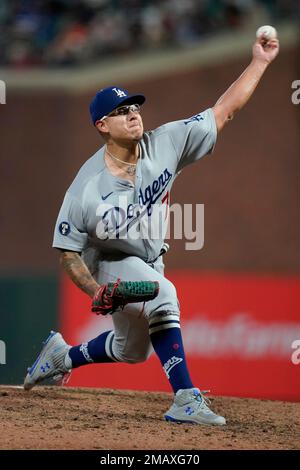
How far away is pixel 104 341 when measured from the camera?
196 inches

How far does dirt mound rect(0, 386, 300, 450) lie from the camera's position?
367cm

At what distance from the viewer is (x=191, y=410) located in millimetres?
4195

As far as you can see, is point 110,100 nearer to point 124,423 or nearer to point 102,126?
point 102,126

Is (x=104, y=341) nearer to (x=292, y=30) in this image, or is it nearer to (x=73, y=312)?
(x=73, y=312)

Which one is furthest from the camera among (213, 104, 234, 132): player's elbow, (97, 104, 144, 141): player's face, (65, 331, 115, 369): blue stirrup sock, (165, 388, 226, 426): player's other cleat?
(65, 331, 115, 369): blue stirrup sock

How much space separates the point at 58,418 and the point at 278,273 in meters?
7.42

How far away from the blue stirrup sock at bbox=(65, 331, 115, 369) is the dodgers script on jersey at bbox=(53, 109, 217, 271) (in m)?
0.66

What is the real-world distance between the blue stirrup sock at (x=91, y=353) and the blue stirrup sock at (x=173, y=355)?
703 millimetres

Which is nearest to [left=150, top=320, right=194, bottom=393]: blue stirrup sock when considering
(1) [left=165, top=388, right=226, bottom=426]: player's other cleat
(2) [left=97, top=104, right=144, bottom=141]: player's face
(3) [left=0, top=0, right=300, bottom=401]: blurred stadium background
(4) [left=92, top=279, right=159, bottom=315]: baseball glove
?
(1) [left=165, top=388, right=226, bottom=426]: player's other cleat

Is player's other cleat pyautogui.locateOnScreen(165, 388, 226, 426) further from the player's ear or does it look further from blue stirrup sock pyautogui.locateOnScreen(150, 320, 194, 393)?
the player's ear

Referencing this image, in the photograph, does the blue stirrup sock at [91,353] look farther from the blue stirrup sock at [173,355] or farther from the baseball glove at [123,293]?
the baseball glove at [123,293]

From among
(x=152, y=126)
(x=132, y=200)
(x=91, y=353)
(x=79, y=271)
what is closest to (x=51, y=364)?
(x=91, y=353)

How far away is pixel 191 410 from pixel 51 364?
126cm
